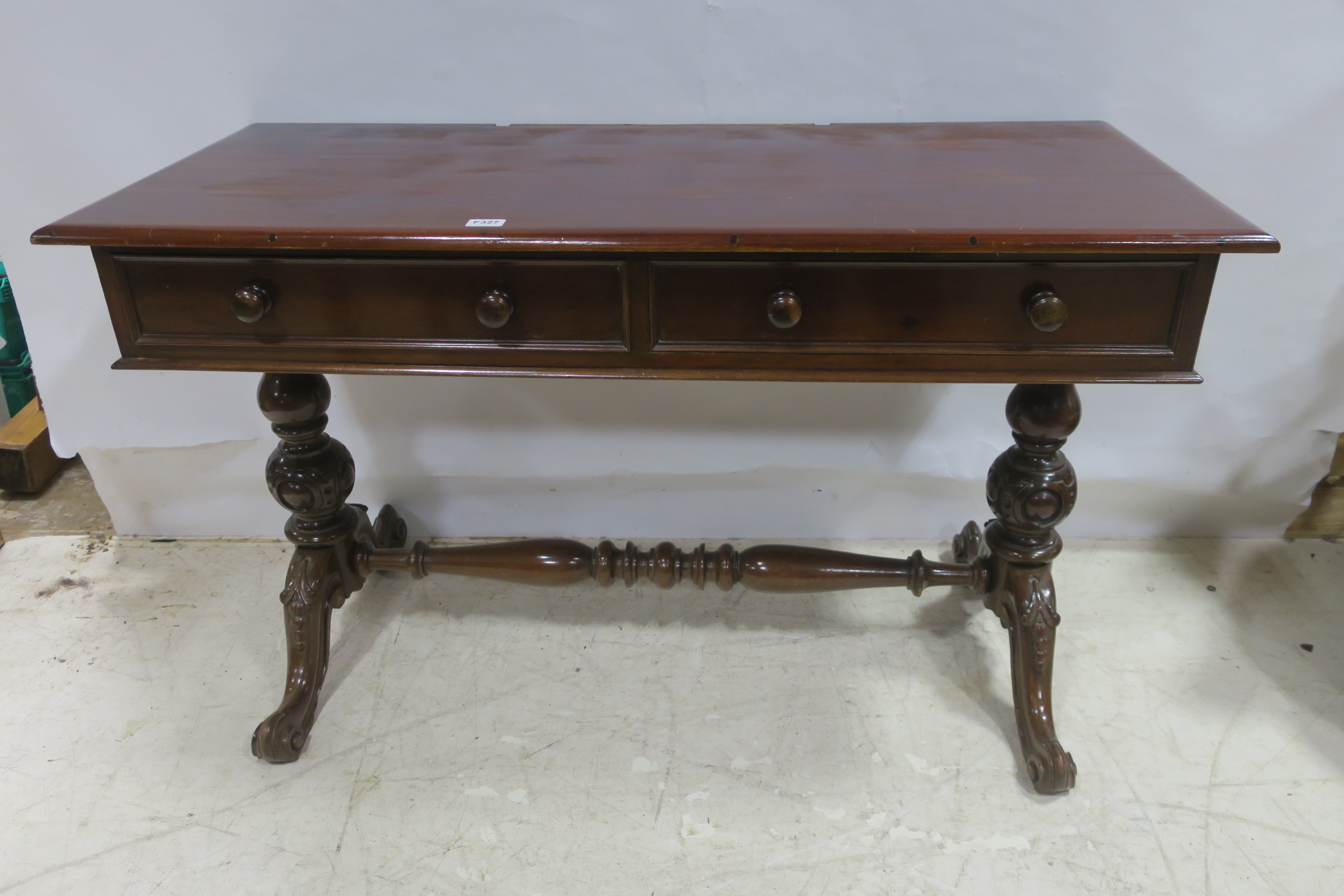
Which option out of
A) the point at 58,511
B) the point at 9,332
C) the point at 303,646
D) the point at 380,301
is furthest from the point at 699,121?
the point at 9,332

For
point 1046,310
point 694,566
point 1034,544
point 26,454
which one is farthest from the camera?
point 26,454

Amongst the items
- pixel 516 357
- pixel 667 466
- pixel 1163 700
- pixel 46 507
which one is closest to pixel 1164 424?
pixel 1163 700

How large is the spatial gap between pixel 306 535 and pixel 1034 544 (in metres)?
1.38

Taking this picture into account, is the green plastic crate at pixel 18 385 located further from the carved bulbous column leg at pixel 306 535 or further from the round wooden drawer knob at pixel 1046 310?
the round wooden drawer knob at pixel 1046 310

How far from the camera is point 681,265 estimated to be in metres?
1.29

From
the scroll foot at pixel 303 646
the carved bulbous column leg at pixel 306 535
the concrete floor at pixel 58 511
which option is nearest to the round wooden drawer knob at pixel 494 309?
the carved bulbous column leg at pixel 306 535

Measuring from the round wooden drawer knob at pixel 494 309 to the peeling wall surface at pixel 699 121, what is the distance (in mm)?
706

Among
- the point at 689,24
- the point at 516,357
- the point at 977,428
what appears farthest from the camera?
the point at 977,428

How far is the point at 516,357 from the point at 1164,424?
5.01 ft

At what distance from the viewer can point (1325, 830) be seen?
63.3 inches

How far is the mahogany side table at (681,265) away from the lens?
4.12ft

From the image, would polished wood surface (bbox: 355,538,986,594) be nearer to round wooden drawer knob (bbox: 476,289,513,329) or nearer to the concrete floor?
round wooden drawer knob (bbox: 476,289,513,329)

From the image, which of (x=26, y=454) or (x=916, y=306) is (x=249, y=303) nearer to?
(x=916, y=306)

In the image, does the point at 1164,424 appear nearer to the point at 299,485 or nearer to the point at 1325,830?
the point at 1325,830
